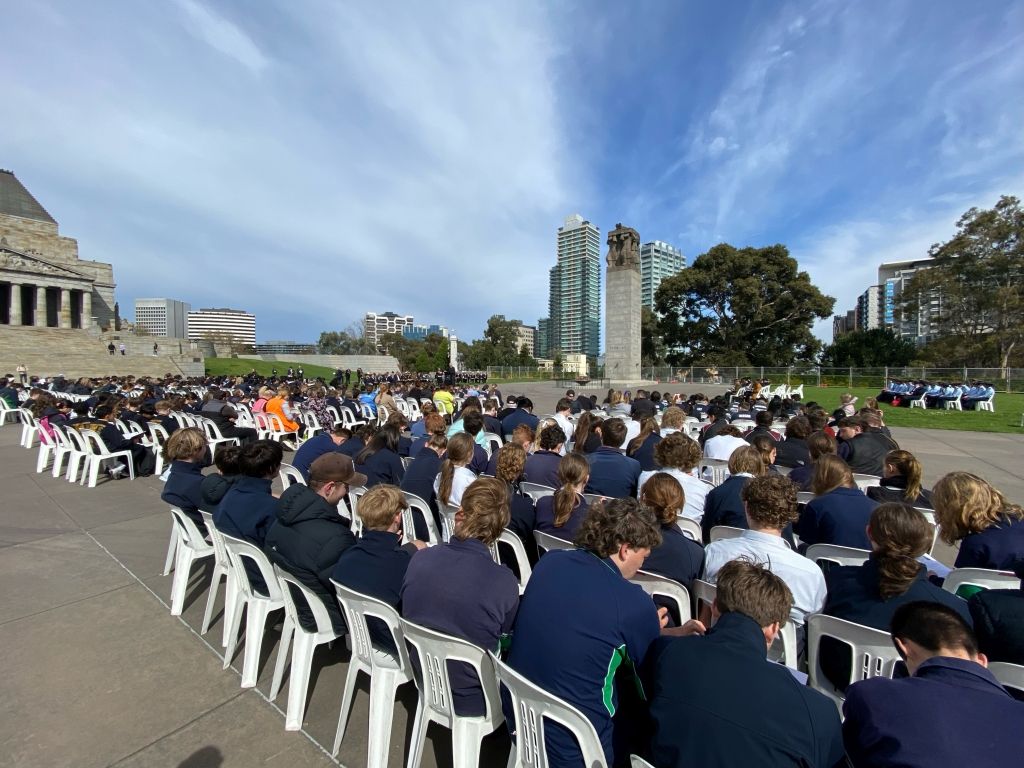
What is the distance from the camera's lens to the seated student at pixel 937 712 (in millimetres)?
1099

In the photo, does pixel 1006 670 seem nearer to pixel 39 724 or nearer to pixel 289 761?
pixel 289 761

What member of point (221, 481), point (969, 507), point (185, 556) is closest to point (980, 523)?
point (969, 507)

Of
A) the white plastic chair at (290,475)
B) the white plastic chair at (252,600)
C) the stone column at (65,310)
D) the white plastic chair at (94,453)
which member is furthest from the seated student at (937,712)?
the stone column at (65,310)

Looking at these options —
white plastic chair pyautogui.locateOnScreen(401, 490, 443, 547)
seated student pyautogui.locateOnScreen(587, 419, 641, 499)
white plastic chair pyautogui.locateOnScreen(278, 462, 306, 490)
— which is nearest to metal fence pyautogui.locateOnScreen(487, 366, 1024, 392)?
seated student pyautogui.locateOnScreen(587, 419, 641, 499)

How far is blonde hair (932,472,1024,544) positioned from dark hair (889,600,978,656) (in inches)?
62.9

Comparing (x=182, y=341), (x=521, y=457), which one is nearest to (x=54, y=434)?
(x=521, y=457)

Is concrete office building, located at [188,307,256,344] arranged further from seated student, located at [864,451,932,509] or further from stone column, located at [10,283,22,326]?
seated student, located at [864,451,932,509]

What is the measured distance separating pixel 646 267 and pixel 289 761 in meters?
107

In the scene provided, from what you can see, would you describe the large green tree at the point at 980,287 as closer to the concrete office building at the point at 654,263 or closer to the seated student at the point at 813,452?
the seated student at the point at 813,452

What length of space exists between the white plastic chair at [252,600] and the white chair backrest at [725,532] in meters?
2.88

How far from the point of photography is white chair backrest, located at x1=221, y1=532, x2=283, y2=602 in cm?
272

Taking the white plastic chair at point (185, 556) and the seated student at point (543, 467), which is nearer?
the white plastic chair at point (185, 556)

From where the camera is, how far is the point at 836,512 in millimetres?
3041

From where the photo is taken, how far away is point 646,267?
101 meters
